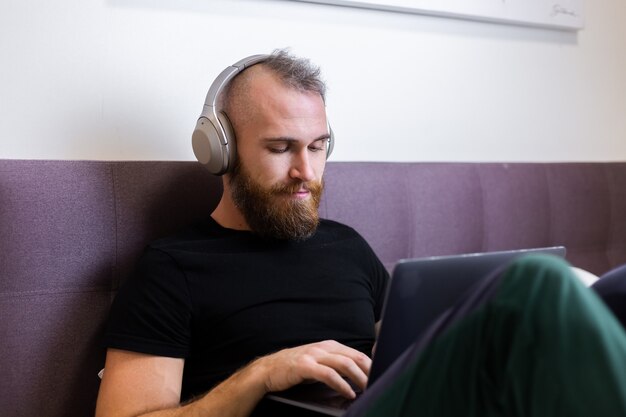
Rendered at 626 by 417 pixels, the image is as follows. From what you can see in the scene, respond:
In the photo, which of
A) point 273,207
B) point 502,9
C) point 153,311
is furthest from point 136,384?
point 502,9

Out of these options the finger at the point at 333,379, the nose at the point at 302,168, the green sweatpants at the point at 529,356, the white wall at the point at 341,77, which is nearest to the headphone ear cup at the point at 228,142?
the nose at the point at 302,168

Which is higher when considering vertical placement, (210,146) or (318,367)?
(210,146)

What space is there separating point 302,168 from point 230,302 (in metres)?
0.26

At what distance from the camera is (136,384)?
1201 mm

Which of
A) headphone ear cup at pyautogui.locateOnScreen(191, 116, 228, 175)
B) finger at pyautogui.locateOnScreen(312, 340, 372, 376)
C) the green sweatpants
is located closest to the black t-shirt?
headphone ear cup at pyautogui.locateOnScreen(191, 116, 228, 175)

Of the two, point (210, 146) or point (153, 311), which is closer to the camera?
point (153, 311)

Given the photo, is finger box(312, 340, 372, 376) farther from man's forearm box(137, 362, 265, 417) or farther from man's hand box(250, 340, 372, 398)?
man's forearm box(137, 362, 265, 417)

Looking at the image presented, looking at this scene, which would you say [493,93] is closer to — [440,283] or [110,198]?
[110,198]

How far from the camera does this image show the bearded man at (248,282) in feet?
4.01

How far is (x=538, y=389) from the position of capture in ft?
2.35

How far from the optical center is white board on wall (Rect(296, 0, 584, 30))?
188cm

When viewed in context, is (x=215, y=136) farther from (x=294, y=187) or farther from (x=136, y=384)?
(x=136, y=384)

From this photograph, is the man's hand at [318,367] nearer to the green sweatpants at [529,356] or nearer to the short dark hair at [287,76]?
the green sweatpants at [529,356]

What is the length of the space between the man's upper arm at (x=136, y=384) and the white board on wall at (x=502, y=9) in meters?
0.89
